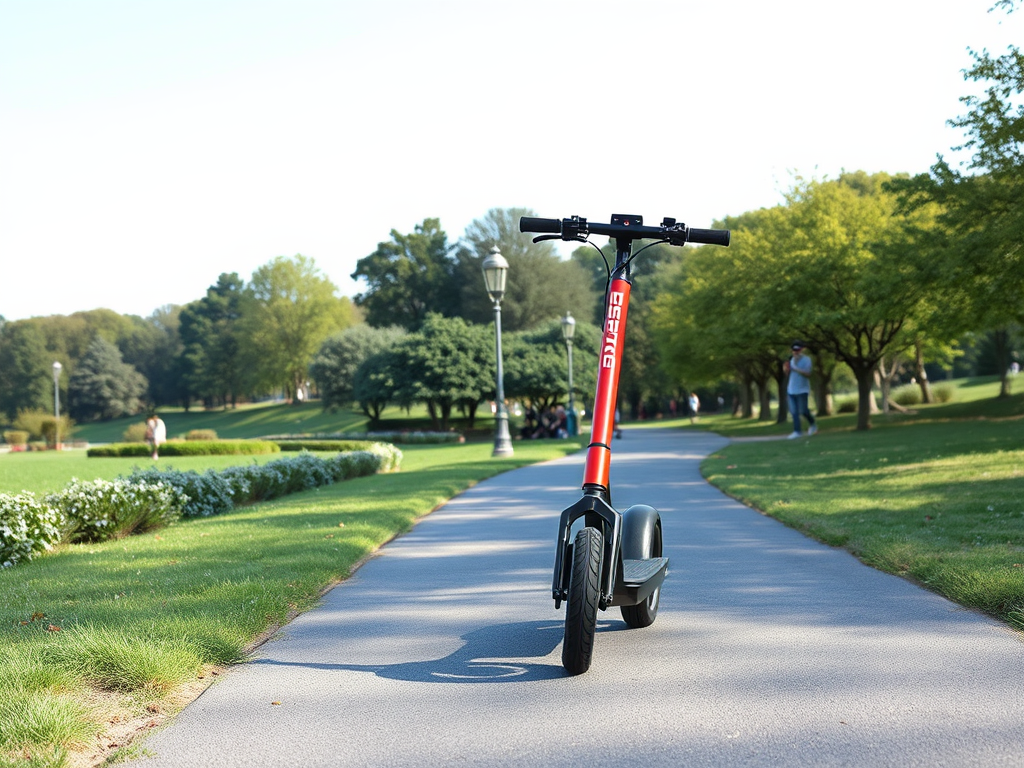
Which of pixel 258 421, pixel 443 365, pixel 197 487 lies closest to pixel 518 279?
pixel 443 365

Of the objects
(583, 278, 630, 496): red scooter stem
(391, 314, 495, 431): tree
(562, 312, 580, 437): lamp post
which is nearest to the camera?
(583, 278, 630, 496): red scooter stem

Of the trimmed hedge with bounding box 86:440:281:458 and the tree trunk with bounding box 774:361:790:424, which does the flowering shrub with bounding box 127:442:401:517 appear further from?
the tree trunk with bounding box 774:361:790:424

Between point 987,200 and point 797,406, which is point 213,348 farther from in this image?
point 987,200

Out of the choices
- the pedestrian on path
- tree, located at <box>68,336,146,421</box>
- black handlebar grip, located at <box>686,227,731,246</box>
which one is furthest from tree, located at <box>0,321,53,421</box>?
black handlebar grip, located at <box>686,227,731,246</box>

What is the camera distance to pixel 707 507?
1084cm

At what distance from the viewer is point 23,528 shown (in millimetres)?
8211

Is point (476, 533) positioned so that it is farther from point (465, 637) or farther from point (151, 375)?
point (151, 375)

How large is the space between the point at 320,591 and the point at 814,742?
13.5ft

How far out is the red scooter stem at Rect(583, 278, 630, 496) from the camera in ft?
14.1

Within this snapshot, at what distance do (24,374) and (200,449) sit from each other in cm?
7986

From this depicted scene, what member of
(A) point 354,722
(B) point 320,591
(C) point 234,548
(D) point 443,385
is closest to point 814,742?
(A) point 354,722

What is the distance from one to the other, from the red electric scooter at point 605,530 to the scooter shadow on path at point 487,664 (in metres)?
0.22

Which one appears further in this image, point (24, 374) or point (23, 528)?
point (24, 374)

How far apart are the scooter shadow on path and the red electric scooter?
0.22 m
